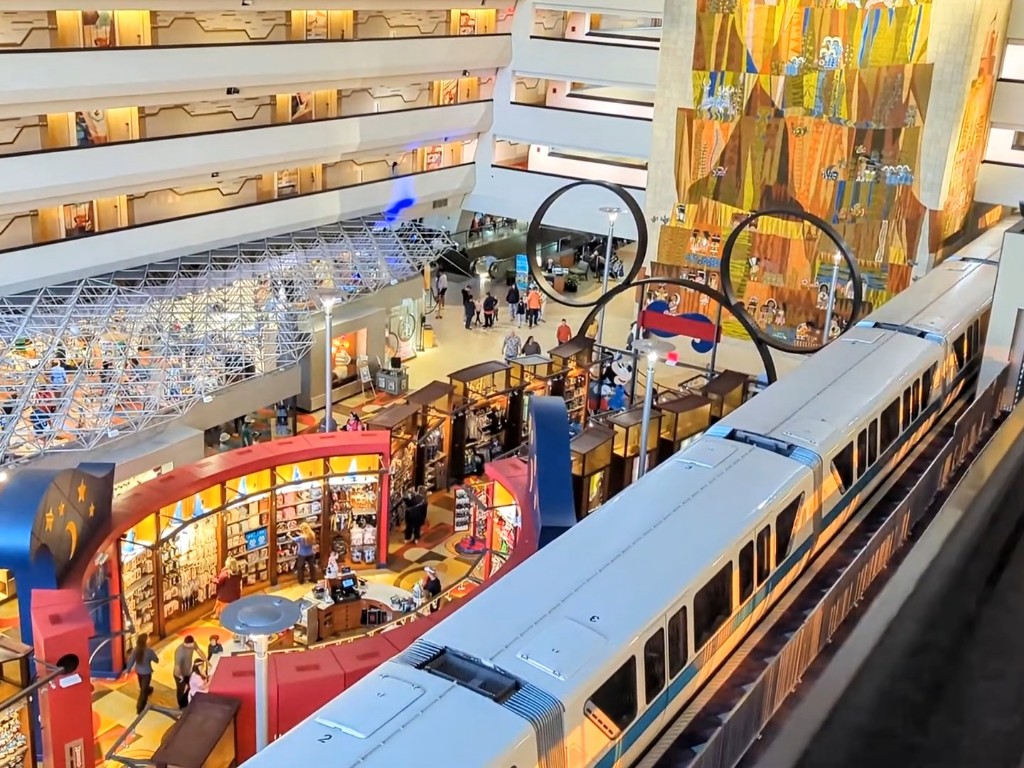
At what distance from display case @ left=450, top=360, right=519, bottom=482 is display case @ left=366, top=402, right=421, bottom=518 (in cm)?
119

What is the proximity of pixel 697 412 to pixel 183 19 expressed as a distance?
14.4 metres

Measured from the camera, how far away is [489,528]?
53.6 ft

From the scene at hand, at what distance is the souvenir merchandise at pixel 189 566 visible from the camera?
14602mm

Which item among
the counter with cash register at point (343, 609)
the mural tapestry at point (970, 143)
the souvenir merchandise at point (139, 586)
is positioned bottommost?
the counter with cash register at point (343, 609)

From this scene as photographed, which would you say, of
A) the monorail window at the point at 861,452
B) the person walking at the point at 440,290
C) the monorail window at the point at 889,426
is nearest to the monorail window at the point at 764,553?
the monorail window at the point at 861,452

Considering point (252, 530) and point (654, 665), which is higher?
point (654, 665)

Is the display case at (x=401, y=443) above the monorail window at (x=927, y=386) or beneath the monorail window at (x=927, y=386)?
beneath

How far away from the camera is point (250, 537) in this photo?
15.9m

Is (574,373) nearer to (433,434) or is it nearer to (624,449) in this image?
(624,449)

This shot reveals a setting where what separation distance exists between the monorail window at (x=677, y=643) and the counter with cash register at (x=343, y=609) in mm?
6581

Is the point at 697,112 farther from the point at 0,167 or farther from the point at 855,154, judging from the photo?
the point at 0,167

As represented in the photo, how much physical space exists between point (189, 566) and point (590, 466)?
21.2 feet

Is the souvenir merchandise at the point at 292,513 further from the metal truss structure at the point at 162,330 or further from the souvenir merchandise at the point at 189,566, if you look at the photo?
the metal truss structure at the point at 162,330

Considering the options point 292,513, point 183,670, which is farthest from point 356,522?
point 183,670
